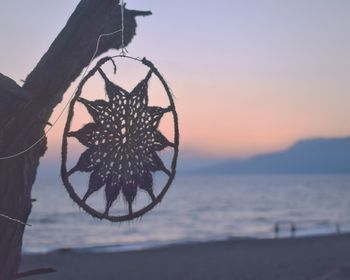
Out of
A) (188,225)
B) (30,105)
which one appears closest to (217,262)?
(30,105)

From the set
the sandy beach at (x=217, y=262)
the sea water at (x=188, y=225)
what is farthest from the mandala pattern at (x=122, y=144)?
the sea water at (x=188, y=225)

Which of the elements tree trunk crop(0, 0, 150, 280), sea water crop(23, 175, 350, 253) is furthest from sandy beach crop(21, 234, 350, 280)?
tree trunk crop(0, 0, 150, 280)

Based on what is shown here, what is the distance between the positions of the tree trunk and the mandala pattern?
42cm

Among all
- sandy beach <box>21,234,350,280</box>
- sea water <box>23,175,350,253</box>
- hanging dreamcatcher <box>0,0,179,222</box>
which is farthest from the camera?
sea water <box>23,175,350,253</box>

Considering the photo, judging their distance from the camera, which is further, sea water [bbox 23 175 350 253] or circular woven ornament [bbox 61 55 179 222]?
sea water [bbox 23 175 350 253]

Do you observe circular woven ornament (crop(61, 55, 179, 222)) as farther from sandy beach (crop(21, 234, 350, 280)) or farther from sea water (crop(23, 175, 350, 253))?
sea water (crop(23, 175, 350, 253))

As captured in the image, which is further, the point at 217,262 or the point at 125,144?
the point at 217,262

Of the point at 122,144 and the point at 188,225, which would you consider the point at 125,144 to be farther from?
the point at 188,225

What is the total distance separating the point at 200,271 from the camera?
2080cm

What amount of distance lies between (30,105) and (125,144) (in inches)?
30.6

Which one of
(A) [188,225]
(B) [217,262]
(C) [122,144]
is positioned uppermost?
(A) [188,225]

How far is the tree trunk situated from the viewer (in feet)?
14.5

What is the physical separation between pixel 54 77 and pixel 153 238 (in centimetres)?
3911

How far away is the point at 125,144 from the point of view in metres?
4.39
